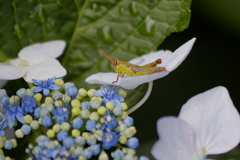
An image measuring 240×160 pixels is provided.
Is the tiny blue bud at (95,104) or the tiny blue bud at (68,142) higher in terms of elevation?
the tiny blue bud at (95,104)

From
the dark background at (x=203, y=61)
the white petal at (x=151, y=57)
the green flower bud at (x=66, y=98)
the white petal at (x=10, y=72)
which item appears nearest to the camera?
the green flower bud at (x=66, y=98)

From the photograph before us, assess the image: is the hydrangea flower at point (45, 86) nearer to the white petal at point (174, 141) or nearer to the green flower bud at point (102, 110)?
the green flower bud at point (102, 110)

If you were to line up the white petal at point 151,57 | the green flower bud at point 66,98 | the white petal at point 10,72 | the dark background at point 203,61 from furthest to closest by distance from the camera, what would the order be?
1. the dark background at point 203,61
2. the white petal at point 151,57
3. the white petal at point 10,72
4. the green flower bud at point 66,98

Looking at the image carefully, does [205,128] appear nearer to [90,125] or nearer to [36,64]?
[90,125]

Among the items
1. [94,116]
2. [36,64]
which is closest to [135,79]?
[94,116]

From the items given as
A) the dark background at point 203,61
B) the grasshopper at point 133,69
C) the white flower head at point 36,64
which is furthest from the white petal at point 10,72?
the dark background at point 203,61

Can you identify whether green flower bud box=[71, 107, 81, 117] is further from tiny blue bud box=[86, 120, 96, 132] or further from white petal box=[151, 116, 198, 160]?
white petal box=[151, 116, 198, 160]

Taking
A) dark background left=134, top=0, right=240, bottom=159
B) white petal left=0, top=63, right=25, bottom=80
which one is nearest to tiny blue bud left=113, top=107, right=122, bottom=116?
white petal left=0, top=63, right=25, bottom=80
